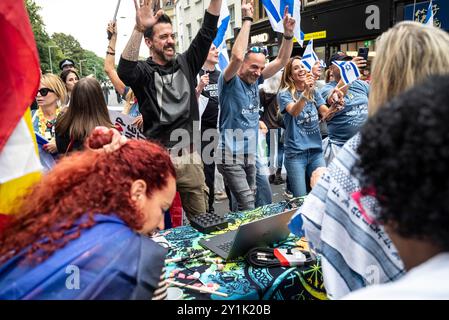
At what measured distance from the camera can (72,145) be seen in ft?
9.23

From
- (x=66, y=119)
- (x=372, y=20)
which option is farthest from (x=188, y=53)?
(x=372, y=20)

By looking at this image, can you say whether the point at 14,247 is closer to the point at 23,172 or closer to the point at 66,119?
the point at 23,172

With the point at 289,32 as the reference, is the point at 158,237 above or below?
below

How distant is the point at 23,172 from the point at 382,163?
1.24 meters

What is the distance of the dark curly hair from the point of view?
631 mm

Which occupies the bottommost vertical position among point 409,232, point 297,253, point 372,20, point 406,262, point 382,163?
point 297,253

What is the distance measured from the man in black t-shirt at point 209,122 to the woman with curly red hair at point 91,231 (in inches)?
123

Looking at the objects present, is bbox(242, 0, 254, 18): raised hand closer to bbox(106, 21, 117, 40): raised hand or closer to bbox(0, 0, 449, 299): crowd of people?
bbox(0, 0, 449, 299): crowd of people

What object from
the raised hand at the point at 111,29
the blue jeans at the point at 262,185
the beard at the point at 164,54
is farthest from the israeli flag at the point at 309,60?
the raised hand at the point at 111,29

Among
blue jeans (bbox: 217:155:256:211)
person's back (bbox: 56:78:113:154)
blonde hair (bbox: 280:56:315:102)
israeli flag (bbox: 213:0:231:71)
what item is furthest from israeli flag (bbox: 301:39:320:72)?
person's back (bbox: 56:78:113:154)

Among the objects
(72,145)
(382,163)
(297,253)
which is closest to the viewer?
(382,163)

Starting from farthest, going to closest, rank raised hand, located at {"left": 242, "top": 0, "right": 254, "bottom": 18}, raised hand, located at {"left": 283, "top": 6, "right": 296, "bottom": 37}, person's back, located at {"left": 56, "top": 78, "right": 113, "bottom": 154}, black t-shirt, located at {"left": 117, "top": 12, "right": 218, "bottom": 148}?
raised hand, located at {"left": 283, "top": 6, "right": 296, "bottom": 37}
raised hand, located at {"left": 242, "top": 0, "right": 254, "bottom": 18}
black t-shirt, located at {"left": 117, "top": 12, "right": 218, "bottom": 148}
person's back, located at {"left": 56, "top": 78, "right": 113, "bottom": 154}

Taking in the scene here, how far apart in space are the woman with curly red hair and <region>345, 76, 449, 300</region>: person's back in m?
0.58

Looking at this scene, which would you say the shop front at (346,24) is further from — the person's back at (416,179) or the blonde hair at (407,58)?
the person's back at (416,179)
